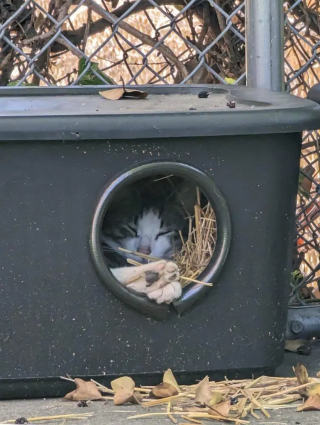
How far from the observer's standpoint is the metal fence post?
193 cm

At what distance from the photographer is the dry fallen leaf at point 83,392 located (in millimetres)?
1517

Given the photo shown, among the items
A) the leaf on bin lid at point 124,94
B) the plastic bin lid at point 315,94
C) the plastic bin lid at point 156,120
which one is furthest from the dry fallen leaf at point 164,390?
the plastic bin lid at point 315,94

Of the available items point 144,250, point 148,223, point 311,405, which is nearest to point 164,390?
point 311,405

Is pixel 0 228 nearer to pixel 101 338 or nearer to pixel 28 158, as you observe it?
pixel 28 158

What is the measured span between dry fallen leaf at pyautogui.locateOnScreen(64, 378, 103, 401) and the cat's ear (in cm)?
48

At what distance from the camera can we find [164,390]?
1519 mm

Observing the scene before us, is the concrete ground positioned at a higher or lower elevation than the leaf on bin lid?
lower

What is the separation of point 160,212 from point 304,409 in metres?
0.64

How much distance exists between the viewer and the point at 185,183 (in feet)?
5.85

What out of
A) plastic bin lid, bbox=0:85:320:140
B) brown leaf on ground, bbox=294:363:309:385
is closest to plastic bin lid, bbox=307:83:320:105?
plastic bin lid, bbox=0:85:320:140

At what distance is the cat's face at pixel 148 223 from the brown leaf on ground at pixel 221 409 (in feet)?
1.51

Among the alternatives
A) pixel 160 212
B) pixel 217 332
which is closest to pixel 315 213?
pixel 160 212

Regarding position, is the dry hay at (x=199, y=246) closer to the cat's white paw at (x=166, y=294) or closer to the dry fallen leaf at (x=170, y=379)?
the cat's white paw at (x=166, y=294)

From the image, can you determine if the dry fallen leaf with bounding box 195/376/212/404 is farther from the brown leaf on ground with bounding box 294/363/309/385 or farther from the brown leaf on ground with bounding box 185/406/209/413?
the brown leaf on ground with bounding box 294/363/309/385
